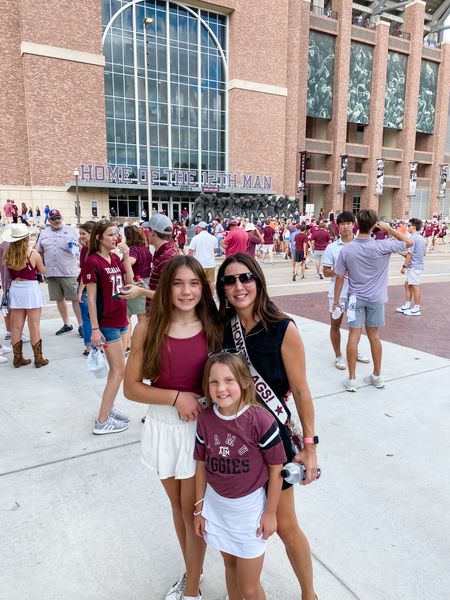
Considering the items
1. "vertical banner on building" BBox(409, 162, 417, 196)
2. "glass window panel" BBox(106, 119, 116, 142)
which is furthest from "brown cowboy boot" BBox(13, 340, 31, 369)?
"vertical banner on building" BBox(409, 162, 417, 196)

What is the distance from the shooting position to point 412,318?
27.0 feet

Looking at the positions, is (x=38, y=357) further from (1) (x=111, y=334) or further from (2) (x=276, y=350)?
(2) (x=276, y=350)

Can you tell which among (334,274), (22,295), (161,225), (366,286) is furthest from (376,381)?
(22,295)

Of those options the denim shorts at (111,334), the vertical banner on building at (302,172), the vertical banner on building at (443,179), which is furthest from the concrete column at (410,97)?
the denim shorts at (111,334)

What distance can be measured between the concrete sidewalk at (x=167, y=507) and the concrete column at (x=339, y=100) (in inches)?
1680

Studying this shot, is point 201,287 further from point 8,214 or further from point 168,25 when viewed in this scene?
point 168,25

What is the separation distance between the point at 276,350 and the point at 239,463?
470 mm

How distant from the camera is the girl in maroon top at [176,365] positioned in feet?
6.10

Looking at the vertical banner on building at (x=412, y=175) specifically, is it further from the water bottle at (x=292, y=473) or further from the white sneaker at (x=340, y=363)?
the water bottle at (x=292, y=473)

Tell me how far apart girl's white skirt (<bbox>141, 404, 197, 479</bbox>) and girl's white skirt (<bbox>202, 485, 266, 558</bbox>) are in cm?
19

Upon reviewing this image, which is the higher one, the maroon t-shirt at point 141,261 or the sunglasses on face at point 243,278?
the sunglasses on face at point 243,278

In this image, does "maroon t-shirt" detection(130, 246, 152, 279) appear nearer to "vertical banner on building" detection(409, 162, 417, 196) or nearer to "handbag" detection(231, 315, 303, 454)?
"handbag" detection(231, 315, 303, 454)

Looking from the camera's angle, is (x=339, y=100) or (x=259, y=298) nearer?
(x=259, y=298)

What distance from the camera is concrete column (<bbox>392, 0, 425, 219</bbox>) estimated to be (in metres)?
46.5
